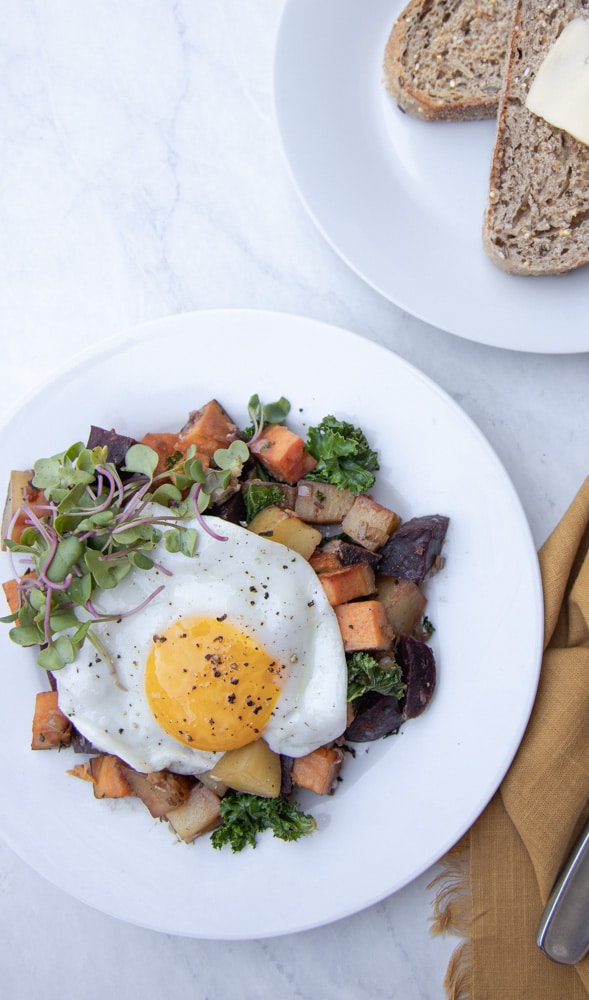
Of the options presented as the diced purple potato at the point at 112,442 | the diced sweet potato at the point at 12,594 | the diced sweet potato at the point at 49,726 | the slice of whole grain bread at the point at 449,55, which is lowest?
the diced sweet potato at the point at 49,726

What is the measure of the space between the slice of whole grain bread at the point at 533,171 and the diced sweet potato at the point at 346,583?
1.26 metres

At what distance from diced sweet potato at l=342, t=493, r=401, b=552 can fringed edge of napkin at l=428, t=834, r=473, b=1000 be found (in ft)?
3.85

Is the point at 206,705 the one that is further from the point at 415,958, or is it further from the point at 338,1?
the point at 338,1

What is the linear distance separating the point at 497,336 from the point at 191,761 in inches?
74.3

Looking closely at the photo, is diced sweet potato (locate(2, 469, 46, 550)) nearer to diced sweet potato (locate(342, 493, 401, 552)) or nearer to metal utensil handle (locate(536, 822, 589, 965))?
diced sweet potato (locate(342, 493, 401, 552))

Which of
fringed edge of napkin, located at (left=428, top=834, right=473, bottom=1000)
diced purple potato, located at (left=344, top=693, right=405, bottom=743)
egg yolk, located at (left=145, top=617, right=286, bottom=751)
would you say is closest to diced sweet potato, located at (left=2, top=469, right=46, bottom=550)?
egg yolk, located at (left=145, top=617, right=286, bottom=751)

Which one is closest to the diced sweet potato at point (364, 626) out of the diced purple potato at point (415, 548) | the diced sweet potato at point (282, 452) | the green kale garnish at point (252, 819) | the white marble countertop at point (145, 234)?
the diced purple potato at point (415, 548)

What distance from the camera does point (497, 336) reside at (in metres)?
2.85

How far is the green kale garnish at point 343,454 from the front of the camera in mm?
2725

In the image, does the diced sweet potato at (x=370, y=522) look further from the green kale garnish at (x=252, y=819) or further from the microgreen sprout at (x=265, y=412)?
the green kale garnish at (x=252, y=819)

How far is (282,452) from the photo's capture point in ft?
9.09

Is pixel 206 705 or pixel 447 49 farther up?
pixel 447 49

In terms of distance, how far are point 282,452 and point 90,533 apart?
0.72 metres

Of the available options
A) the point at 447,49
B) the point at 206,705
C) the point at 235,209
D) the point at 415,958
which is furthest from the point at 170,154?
the point at 415,958
